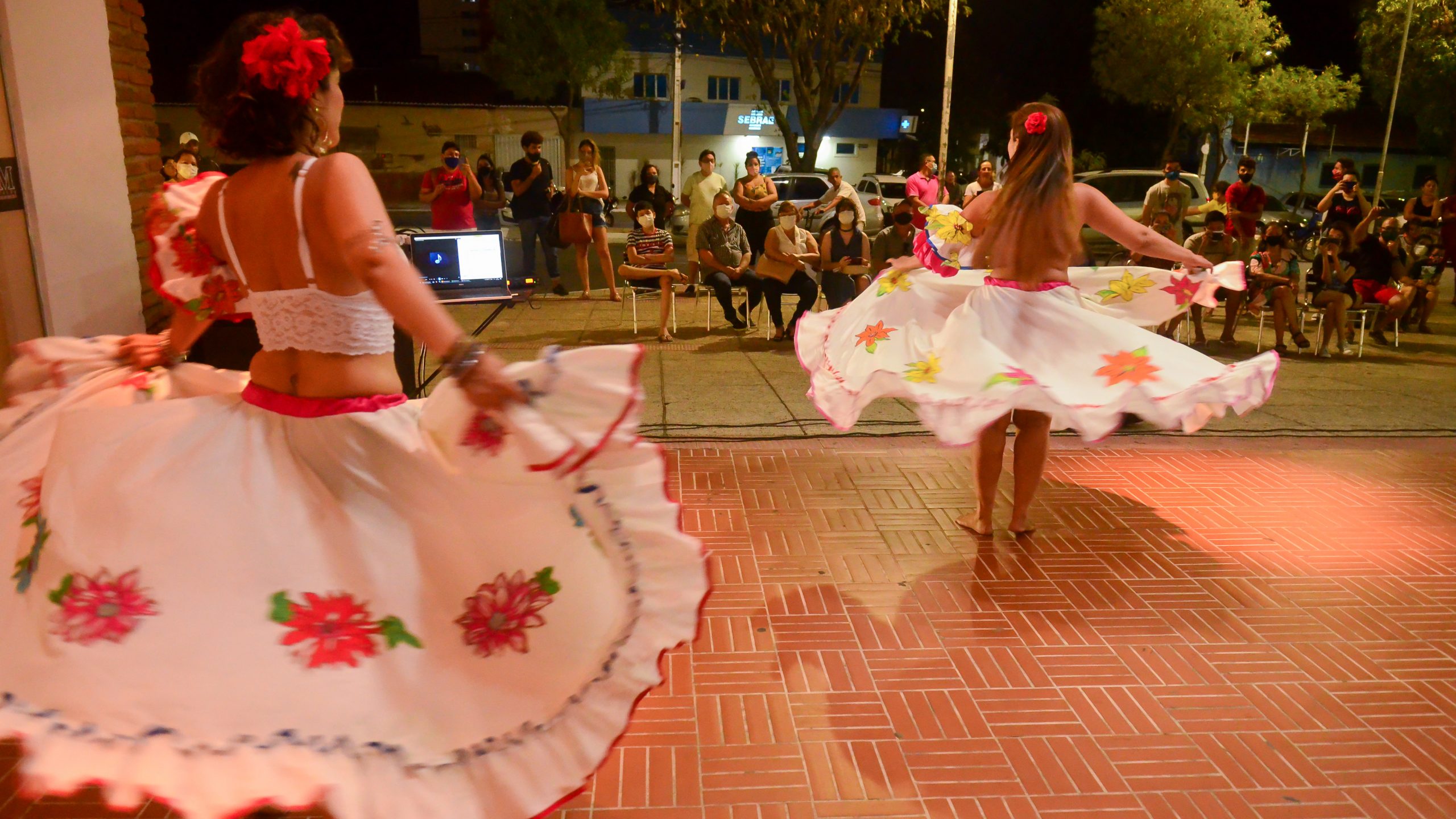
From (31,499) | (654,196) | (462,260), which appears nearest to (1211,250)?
(462,260)

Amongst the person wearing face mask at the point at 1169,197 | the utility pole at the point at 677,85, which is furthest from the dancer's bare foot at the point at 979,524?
the utility pole at the point at 677,85

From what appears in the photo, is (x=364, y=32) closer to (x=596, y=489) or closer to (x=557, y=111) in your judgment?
(x=557, y=111)

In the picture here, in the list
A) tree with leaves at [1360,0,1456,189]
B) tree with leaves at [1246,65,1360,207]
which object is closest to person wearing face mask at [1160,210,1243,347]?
tree with leaves at [1360,0,1456,189]

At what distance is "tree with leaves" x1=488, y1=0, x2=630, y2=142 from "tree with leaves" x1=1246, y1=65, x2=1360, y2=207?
1806 centimetres

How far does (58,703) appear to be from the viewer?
188 cm

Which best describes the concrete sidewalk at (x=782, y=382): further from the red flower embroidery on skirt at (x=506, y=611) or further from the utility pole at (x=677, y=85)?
the utility pole at (x=677, y=85)

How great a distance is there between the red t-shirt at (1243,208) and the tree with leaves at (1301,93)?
58.8 feet

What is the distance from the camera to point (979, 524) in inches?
187

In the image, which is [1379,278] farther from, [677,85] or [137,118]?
[677,85]

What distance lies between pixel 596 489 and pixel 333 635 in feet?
2.06

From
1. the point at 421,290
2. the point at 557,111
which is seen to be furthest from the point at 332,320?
the point at 557,111

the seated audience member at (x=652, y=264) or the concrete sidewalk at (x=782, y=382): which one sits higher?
the seated audience member at (x=652, y=264)

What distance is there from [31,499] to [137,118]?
3.68 meters

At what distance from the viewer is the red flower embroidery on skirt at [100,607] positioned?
1948 millimetres
